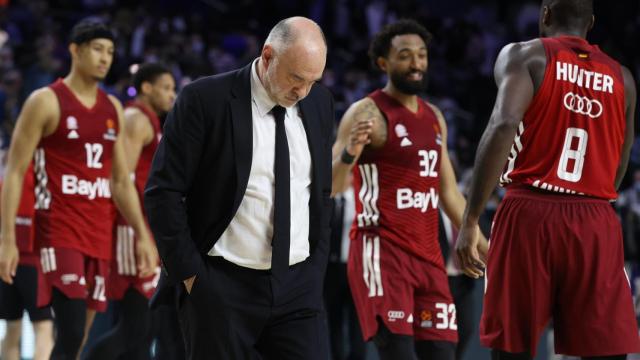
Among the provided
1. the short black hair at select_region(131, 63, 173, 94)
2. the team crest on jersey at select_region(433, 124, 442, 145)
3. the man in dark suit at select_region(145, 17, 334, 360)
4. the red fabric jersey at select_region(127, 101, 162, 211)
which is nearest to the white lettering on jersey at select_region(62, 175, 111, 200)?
the red fabric jersey at select_region(127, 101, 162, 211)

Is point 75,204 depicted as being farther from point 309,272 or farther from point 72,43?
point 309,272

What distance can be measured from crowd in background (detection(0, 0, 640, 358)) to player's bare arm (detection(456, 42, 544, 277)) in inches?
307

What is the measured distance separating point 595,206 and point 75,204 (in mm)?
3816

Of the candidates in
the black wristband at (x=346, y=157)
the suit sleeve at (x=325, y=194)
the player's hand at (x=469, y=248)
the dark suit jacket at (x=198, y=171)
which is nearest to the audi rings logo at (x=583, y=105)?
the player's hand at (x=469, y=248)

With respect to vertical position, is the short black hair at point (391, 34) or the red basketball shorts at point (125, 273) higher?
the short black hair at point (391, 34)

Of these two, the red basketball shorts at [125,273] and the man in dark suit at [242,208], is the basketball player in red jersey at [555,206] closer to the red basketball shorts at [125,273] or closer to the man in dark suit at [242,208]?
the man in dark suit at [242,208]

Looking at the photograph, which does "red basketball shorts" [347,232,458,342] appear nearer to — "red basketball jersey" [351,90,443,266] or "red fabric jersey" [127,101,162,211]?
"red basketball jersey" [351,90,443,266]

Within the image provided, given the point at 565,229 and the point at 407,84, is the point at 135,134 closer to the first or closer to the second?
the point at 407,84

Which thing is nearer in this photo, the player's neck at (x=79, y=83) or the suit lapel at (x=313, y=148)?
the suit lapel at (x=313, y=148)

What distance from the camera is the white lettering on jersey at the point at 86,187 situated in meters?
7.22

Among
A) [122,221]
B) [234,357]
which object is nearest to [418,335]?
[234,357]

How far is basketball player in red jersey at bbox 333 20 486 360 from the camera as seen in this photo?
6.28 meters

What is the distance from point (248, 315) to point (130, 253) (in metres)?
3.92

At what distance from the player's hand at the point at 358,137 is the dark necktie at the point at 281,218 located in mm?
1837
